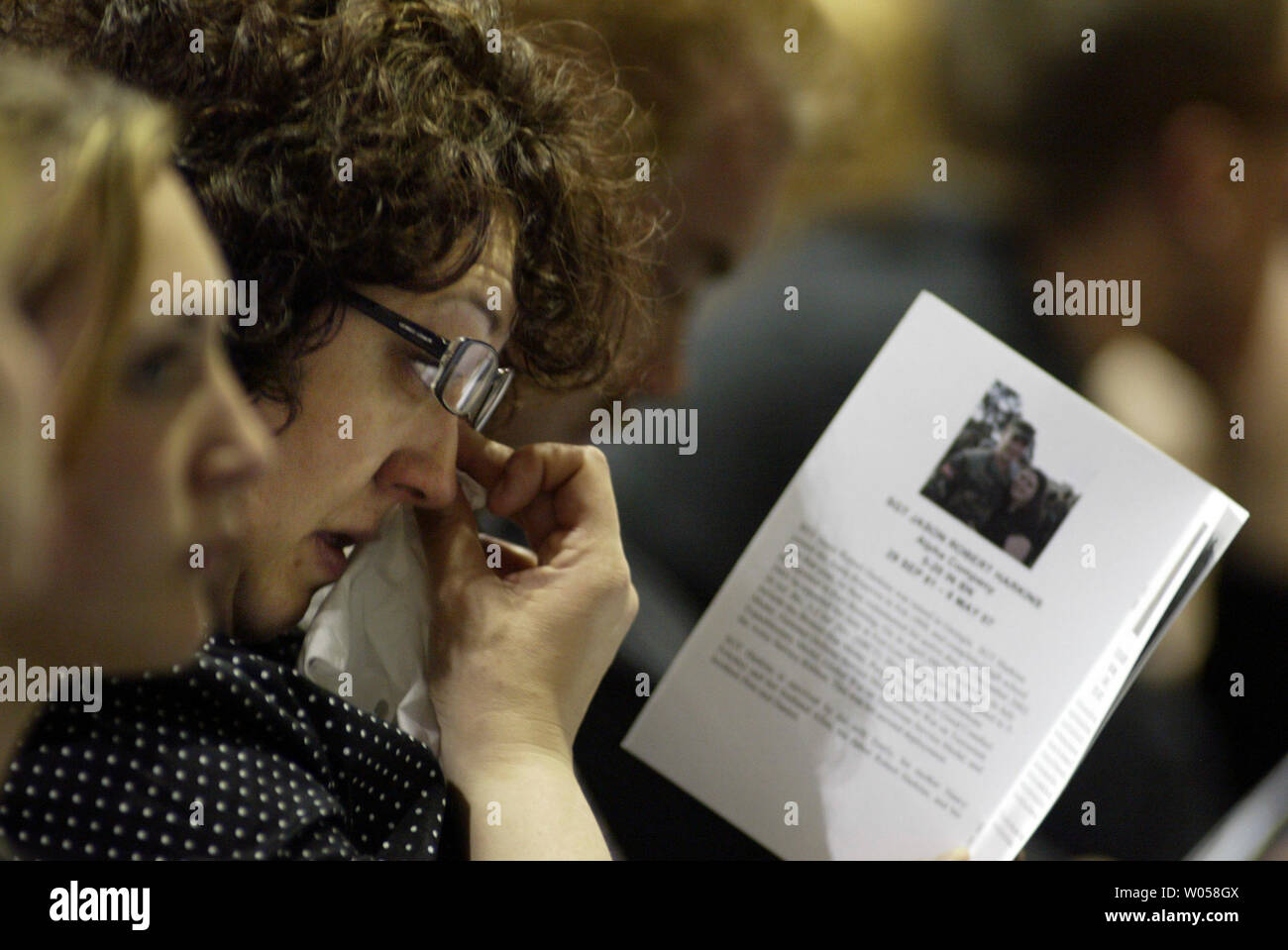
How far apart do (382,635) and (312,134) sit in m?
0.38

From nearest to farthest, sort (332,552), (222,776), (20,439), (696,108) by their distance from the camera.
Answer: (20,439) < (222,776) < (332,552) < (696,108)

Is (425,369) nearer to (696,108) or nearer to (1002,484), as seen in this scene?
(696,108)

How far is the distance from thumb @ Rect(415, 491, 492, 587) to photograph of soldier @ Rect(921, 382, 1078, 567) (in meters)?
0.39

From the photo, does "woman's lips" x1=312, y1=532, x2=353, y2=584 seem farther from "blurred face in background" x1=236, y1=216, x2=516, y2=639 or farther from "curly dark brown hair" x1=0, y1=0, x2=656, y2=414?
"curly dark brown hair" x1=0, y1=0, x2=656, y2=414

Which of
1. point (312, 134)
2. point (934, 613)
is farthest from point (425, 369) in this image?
point (934, 613)

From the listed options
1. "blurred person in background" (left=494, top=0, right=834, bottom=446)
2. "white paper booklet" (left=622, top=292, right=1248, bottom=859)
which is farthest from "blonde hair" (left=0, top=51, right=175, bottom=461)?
"white paper booklet" (left=622, top=292, right=1248, bottom=859)

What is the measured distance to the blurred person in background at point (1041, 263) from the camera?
0.99 m

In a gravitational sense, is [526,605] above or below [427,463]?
below

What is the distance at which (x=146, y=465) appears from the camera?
0.66m

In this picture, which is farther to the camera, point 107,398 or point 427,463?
point 427,463

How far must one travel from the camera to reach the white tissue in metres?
0.88

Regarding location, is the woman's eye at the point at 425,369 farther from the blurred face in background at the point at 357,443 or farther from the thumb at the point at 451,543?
the thumb at the point at 451,543

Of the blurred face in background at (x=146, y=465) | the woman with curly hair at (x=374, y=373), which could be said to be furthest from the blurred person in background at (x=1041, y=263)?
the blurred face in background at (x=146, y=465)

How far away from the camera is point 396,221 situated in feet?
2.47
